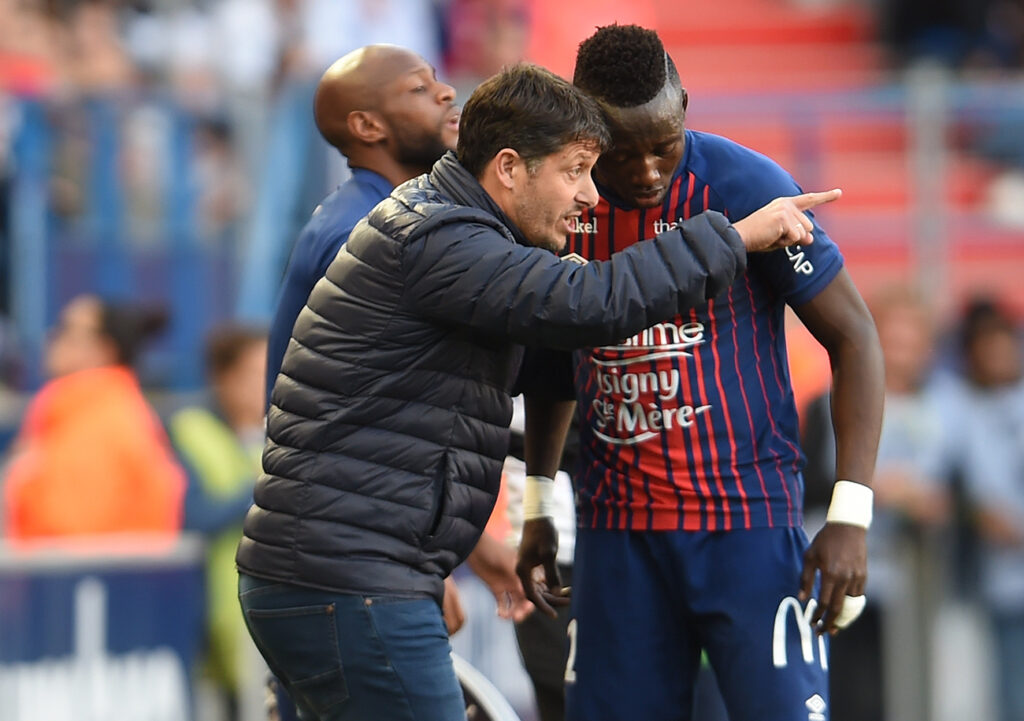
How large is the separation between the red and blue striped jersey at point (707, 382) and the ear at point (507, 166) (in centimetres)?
45

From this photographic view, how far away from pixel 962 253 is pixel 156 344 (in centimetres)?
414

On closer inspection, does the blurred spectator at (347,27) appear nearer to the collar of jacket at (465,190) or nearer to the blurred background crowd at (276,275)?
the blurred background crowd at (276,275)

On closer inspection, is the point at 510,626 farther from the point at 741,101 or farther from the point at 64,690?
the point at 741,101

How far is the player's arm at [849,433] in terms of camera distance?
4.12 meters

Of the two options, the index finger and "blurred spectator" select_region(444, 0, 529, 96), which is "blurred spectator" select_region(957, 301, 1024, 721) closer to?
"blurred spectator" select_region(444, 0, 529, 96)

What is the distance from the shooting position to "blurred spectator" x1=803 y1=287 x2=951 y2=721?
26.0 ft

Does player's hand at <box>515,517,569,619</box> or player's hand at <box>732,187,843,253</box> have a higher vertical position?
player's hand at <box>732,187,843,253</box>

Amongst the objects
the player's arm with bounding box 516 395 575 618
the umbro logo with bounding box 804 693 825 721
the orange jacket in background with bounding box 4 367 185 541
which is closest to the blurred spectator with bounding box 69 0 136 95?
the orange jacket in background with bounding box 4 367 185 541

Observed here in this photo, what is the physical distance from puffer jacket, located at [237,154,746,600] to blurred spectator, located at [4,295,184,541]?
3.91 m

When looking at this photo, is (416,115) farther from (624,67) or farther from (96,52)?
(96,52)

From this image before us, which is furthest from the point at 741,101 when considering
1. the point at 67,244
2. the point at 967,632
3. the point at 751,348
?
the point at 751,348

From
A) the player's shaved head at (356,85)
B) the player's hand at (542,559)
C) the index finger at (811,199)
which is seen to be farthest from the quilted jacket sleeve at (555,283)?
the player's shaved head at (356,85)

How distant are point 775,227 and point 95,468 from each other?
14.5 ft

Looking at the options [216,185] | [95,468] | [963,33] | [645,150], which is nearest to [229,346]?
[95,468]
